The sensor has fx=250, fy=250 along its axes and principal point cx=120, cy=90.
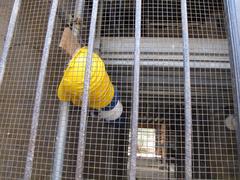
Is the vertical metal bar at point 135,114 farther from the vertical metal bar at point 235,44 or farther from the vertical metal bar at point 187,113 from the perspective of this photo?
the vertical metal bar at point 235,44

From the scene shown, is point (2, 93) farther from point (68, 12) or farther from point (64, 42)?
point (68, 12)

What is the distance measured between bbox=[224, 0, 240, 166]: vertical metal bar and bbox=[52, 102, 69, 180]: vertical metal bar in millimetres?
991

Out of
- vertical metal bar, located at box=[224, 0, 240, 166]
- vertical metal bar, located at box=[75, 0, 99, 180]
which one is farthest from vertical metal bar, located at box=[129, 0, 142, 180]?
vertical metal bar, located at box=[224, 0, 240, 166]

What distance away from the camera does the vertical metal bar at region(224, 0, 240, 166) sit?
126 cm

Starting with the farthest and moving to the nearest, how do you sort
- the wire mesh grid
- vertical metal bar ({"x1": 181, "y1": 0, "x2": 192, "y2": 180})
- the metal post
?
the wire mesh grid, the metal post, vertical metal bar ({"x1": 181, "y1": 0, "x2": 192, "y2": 180})

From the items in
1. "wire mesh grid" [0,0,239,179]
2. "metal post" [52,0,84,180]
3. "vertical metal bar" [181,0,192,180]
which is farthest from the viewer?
"wire mesh grid" [0,0,239,179]

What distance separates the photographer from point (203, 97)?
2.53 meters

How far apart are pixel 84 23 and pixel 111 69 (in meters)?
0.58

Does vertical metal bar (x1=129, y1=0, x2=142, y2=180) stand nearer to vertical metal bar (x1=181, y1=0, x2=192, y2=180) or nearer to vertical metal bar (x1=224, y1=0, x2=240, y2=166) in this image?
vertical metal bar (x1=181, y1=0, x2=192, y2=180)

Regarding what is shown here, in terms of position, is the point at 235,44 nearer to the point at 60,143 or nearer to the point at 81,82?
the point at 81,82

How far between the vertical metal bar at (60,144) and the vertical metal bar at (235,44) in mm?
991

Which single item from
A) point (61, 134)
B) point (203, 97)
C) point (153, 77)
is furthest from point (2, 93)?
point (203, 97)

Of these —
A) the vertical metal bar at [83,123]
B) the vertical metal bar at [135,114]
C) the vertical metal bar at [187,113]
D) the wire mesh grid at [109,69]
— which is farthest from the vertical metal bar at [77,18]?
the vertical metal bar at [187,113]

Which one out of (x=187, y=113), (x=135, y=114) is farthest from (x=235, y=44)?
(x=135, y=114)
